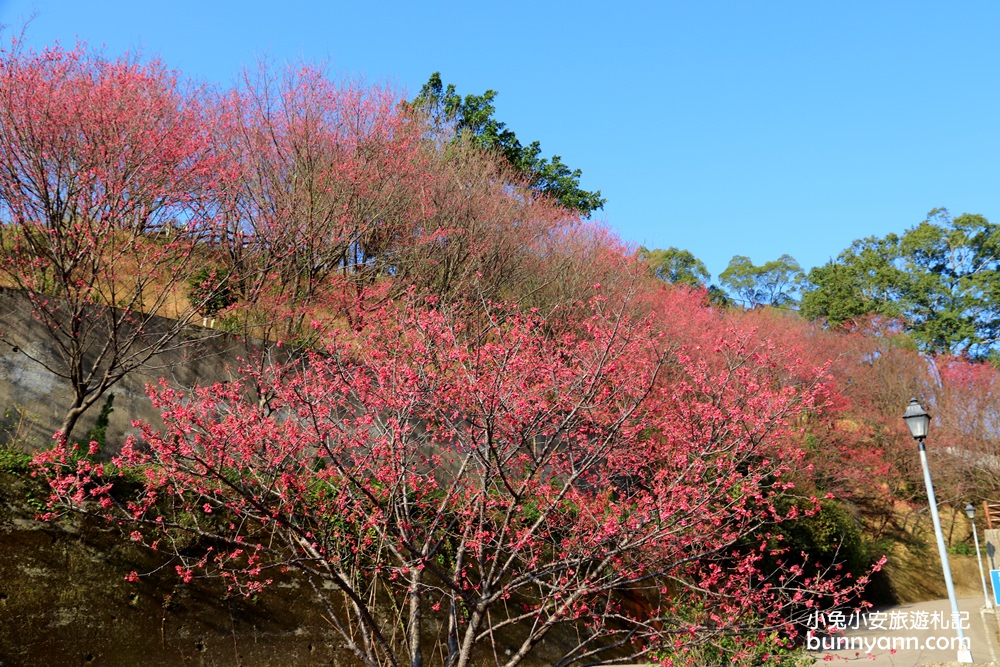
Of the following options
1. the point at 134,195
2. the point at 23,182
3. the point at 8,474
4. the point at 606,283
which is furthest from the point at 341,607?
the point at 606,283

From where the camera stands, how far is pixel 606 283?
17.9 m

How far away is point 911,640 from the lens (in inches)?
571

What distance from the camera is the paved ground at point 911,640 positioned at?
1245 centimetres

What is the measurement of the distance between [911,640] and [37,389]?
17225 mm

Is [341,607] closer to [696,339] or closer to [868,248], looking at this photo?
[696,339]

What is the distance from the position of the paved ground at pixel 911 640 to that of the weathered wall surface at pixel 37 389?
11171 millimetres

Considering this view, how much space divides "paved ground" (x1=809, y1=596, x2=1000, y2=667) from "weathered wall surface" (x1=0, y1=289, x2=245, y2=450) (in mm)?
11171

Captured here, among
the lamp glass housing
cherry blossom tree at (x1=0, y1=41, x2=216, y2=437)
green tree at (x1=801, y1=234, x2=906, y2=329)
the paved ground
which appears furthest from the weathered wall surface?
green tree at (x1=801, y1=234, x2=906, y2=329)

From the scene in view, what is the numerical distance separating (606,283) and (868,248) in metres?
29.6

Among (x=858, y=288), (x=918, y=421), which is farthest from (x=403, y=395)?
(x=858, y=288)

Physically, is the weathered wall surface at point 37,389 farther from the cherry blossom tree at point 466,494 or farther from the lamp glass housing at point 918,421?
the lamp glass housing at point 918,421

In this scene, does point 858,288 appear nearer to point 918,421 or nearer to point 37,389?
point 918,421

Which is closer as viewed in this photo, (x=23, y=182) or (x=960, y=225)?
(x=23, y=182)

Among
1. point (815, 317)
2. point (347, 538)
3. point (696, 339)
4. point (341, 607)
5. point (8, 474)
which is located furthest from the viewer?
point (815, 317)
